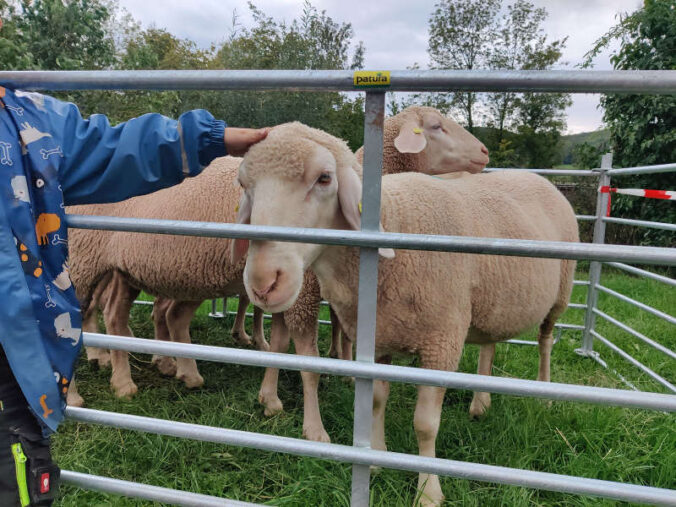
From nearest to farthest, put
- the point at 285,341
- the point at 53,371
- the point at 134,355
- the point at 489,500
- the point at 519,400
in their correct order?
the point at 53,371 < the point at 489,500 < the point at 519,400 < the point at 285,341 < the point at 134,355

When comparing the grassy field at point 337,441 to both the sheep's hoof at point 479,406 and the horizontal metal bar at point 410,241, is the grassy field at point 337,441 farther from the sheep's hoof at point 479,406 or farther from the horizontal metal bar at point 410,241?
the horizontal metal bar at point 410,241

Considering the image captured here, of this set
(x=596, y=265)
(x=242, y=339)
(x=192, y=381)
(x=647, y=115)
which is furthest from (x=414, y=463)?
(x=647, y=115)

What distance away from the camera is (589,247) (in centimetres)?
121

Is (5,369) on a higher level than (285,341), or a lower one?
higher

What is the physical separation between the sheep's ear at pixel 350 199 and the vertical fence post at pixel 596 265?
3.24 m

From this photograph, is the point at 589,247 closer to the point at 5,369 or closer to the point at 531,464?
the point at 5,369

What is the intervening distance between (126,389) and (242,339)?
148 cm

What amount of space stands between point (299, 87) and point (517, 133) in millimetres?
15453

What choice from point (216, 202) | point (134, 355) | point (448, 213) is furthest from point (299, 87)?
point (134, 355)

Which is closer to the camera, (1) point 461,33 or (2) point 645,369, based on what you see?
(2) point 645,369

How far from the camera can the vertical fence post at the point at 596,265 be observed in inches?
172

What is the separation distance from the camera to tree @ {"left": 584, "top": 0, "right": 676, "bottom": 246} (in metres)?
8.30

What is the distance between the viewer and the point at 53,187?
4.50 ft

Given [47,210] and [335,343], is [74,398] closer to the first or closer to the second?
[335,343]
